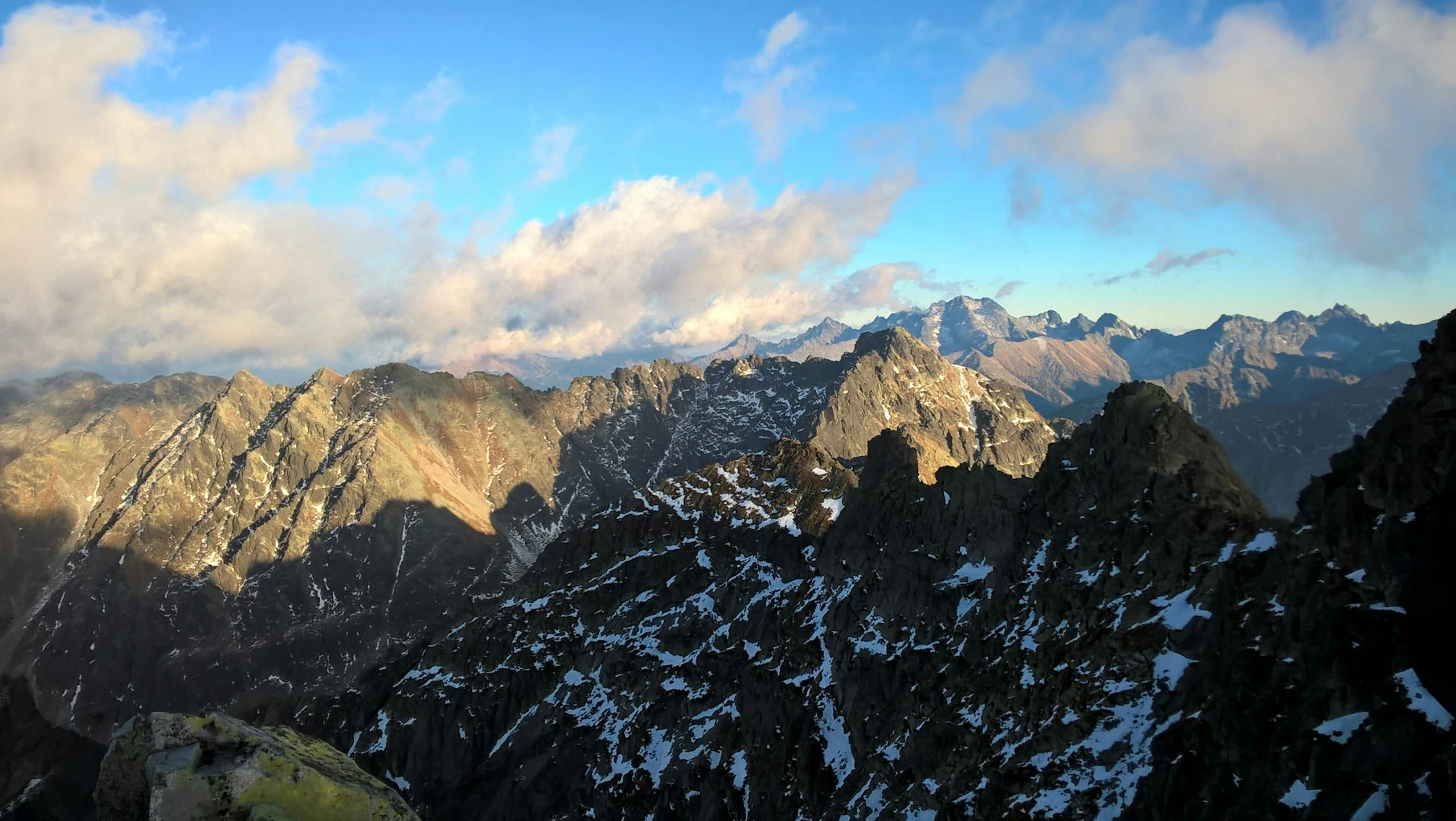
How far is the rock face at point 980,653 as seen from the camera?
44969mm

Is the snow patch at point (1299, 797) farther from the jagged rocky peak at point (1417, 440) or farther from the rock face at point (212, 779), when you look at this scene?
the rock face at point (212, 779)

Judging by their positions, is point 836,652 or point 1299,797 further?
point 836,652

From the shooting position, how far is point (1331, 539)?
51531 millimetres

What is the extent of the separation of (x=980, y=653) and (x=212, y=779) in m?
79.2

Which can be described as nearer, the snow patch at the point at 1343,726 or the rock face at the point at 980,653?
the snow patch at the point at 1343,726

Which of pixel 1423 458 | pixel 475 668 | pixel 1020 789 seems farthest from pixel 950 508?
pixel 475 668

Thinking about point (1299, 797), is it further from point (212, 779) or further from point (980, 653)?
point (212, 779)

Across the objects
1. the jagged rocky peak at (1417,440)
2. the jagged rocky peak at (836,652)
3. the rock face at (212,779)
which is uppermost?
the jagged rocky peak at (1417,440)

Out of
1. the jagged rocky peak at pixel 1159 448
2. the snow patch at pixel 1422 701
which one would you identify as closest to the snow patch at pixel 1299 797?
the snow patch at pixel 1422 701

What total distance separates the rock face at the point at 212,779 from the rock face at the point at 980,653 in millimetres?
51523

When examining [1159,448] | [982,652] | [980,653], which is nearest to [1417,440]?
[1159,448]

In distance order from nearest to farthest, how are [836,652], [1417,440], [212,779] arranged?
1. [212,779]
2. [1417,440]
3. [836,652]

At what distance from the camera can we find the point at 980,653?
8812cm

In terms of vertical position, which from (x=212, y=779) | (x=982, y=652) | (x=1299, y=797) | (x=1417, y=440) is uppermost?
(x=1417, y=440)
